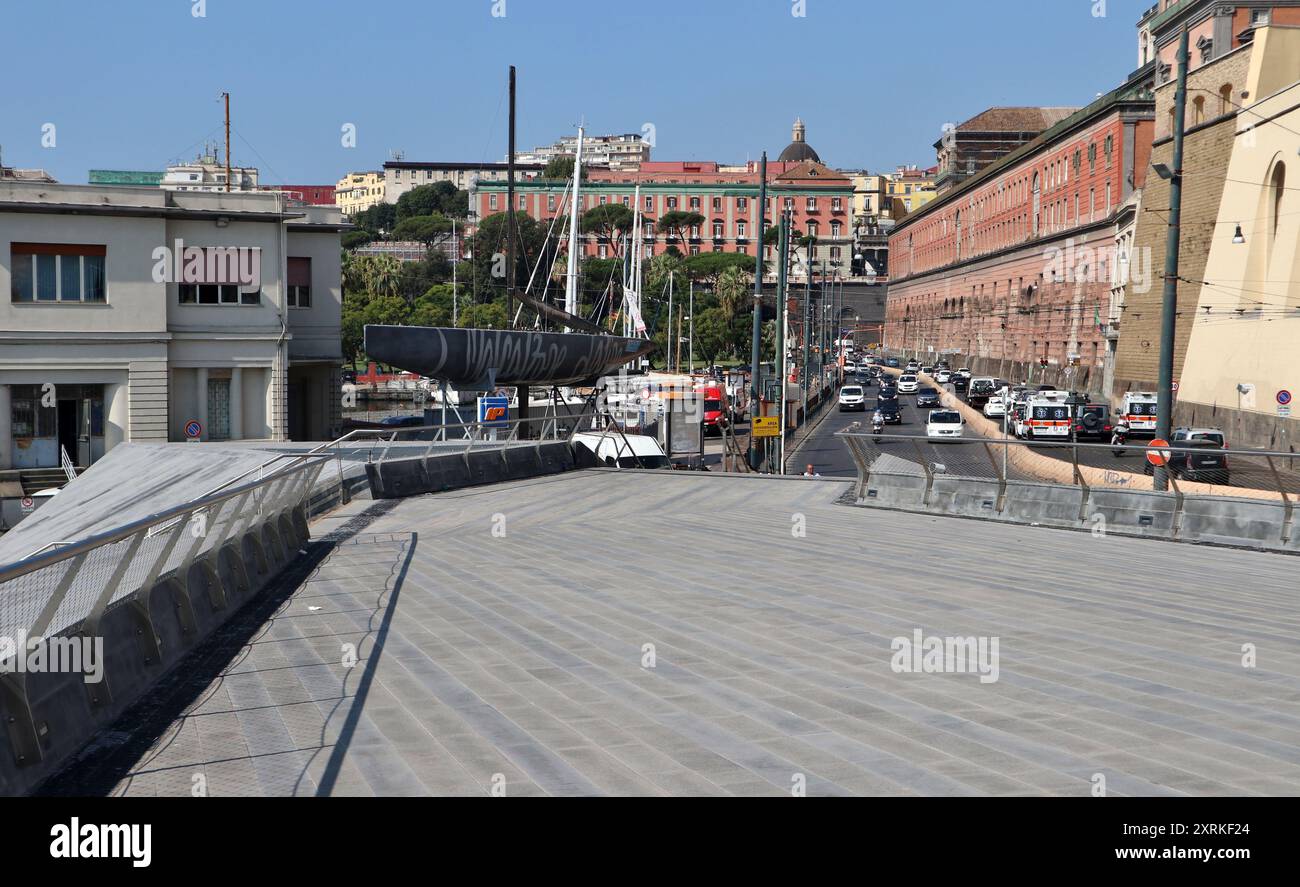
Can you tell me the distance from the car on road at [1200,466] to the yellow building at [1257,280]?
28094mm

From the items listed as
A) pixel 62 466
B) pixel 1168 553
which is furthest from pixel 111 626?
pixel 62 466

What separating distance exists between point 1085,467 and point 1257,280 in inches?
1537

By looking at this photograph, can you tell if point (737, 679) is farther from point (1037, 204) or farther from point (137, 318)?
point (1037, 204)

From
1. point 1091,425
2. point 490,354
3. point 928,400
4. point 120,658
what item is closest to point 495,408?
point 1091,425

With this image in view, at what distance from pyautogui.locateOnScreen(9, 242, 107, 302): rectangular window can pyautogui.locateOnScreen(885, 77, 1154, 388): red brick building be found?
58960mm

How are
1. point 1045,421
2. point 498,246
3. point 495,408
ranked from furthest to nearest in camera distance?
point 498,246 < point 495,408 < point 1045,421

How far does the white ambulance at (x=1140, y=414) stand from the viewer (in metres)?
54.5

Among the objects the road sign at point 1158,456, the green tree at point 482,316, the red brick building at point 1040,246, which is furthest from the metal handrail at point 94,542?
the green tree at point 482,316

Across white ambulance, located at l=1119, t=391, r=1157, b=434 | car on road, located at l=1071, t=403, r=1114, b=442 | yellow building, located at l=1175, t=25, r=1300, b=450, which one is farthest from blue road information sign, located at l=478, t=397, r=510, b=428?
yellow building, located at l=1175, t=25, r=1300, b=450

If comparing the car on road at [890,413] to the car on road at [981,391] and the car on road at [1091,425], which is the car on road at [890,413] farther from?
the car on road at [981,391]

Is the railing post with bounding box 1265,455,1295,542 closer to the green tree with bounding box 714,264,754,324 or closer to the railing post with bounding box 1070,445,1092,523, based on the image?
the railing post with bounding box 1070,445,1092,523

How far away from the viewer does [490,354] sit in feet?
83.9

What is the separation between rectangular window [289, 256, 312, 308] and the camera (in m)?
52.3

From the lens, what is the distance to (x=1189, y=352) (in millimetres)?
59188
